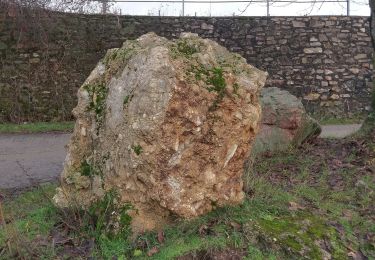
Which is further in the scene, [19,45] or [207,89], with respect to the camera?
[19,45]

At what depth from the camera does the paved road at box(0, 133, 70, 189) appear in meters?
6.01

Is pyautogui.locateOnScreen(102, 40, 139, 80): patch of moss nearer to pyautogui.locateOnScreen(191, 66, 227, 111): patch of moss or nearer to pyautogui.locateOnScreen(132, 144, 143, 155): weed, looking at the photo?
pyautogui.locateOnScreen(191, 66, 227, 111): patch of moss

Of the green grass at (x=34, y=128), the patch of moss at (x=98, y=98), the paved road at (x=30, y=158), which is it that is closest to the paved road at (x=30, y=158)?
the paved road at (x=30, y=158)

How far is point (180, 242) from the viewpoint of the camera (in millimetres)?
3414

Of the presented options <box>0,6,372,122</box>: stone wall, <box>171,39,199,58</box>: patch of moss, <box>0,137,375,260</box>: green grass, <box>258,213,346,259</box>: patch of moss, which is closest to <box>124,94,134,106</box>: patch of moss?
<box>171,39,199,58</box>: patch of moss

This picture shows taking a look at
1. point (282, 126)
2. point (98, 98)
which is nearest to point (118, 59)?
point (98, 98)

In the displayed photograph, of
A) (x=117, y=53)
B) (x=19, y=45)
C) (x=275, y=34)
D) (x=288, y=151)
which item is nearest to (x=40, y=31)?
(x=19, y=45)

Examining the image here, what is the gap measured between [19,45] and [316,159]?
24.8 feet

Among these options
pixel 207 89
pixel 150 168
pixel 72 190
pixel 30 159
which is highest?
pixel 207 89

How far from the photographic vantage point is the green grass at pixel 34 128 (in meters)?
10.2

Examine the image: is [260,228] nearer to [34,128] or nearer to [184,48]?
[184,48]

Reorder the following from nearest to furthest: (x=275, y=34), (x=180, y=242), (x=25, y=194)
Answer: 1. (x=180, y=242)
2. (x=25, y=194)
3. (x=275, y=34)

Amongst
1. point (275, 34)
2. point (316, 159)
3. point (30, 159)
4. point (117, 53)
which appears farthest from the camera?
point (275, 34)

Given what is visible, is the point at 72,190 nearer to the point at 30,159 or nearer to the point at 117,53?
the point at 117,53
